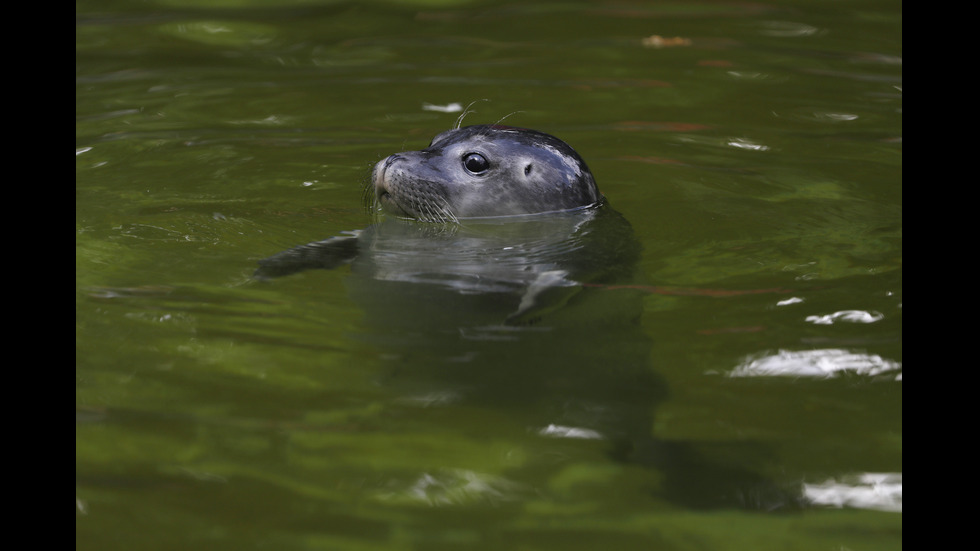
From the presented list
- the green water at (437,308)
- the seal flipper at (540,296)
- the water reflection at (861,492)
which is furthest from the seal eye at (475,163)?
the water reflection at (861,492)

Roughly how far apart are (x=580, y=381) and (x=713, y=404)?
1.50 ft

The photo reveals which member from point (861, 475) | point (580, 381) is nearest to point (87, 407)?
point (580, 381)

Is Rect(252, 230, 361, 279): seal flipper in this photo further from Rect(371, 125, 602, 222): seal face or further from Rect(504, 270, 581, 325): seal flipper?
Rect(504, 270, 581, 325): seal flipper

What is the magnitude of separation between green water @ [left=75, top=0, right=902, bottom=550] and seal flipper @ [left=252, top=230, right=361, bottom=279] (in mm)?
60

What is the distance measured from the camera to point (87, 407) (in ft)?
10.8

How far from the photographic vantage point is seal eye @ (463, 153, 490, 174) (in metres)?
5.08

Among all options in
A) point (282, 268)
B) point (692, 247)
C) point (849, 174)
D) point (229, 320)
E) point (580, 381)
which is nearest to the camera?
point (580, 381)

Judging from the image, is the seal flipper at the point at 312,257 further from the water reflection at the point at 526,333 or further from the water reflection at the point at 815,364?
the water reflection at the point at 815,364

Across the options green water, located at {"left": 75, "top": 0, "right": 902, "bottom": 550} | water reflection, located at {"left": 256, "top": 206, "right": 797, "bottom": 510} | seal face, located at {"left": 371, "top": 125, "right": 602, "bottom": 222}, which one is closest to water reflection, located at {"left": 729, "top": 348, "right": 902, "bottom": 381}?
green water, located at {"left": 75, "top": 0, "right": 902, "bottom": 550}

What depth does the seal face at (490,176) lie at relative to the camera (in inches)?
193

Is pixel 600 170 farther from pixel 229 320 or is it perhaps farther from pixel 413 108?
pixel 229 320

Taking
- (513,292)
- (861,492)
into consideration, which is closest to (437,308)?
(513,292)

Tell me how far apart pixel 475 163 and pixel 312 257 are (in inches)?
39.0

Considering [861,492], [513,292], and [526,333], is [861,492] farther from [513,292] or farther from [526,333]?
[513,292]
